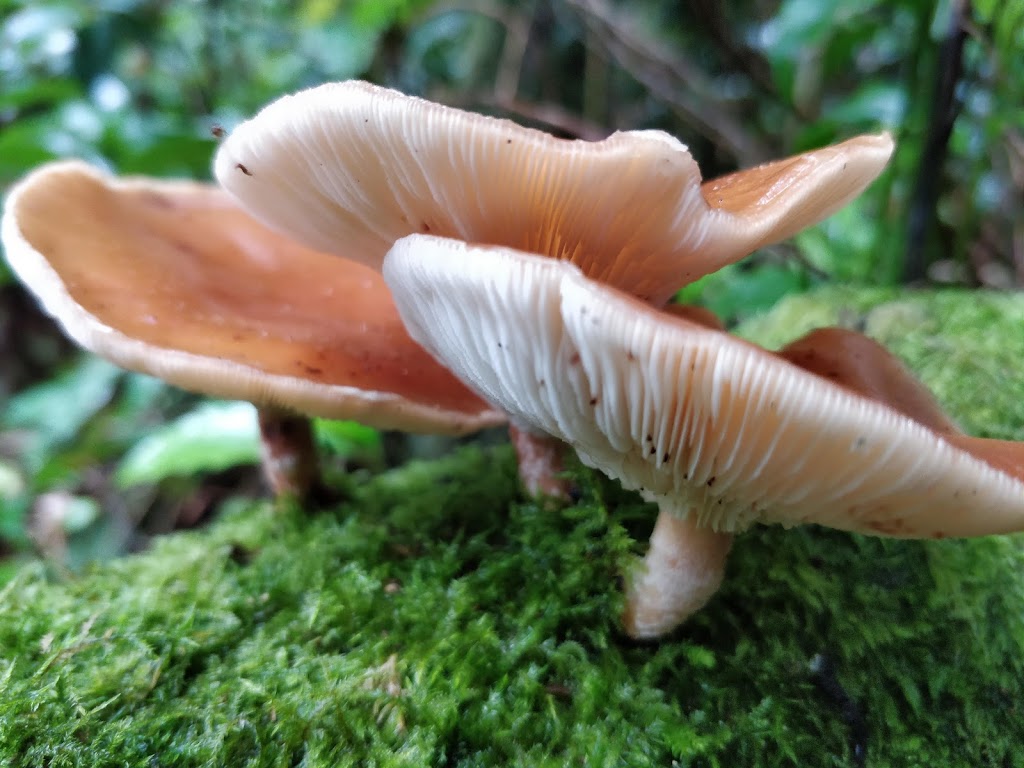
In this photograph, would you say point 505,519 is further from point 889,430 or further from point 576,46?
point 576,46

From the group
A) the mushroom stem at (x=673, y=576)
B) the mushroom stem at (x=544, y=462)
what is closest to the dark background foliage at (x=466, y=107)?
the mushroom stem at (x=544, y=462)

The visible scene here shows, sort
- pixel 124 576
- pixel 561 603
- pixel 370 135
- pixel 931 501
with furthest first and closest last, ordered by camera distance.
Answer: pixel 124 576 → pixel 561 603 → pixel 370 135 → pixel 931 501

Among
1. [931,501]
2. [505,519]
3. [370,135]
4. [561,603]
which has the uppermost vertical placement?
[370,135]

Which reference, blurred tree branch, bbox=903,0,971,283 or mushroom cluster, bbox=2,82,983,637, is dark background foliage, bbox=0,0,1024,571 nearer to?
blurred tree branch, bbox=903,0,971,283

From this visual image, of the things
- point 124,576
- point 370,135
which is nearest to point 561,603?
point 370,135

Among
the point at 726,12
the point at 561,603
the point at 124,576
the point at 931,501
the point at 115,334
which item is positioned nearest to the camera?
the point at 931,501

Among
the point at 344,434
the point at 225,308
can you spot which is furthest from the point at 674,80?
the point at 225,308
